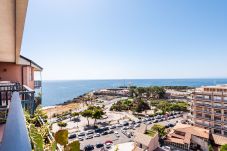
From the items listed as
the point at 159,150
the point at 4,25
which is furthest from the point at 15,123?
the point at 159,150

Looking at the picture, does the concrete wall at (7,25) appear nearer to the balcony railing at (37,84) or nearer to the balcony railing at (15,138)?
the balcony railing at (15,138)

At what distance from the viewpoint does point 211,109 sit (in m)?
37.2

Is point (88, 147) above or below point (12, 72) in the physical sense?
below

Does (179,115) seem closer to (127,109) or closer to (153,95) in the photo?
(127,109)

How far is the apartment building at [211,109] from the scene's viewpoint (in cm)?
3556

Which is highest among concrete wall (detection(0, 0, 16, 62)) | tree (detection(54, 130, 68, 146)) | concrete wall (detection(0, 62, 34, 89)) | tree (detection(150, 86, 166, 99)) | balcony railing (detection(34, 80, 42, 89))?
concrete wall (detection(0, 0, 16, 62))

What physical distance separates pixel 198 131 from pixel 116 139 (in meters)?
14.7

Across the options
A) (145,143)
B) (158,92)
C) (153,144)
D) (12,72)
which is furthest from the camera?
(158,92)

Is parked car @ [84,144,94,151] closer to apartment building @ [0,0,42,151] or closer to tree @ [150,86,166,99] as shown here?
apartment building @ [0,0,42,151]

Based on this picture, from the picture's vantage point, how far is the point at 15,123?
1551 millimetres

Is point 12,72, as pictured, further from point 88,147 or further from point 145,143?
point 88,147

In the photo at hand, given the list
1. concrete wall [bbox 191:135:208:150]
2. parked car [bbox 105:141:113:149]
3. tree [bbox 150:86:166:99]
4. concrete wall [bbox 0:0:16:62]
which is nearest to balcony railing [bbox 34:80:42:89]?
concrete wall [bbox 0:0:16:62]

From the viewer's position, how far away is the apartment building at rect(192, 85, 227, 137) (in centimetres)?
3556

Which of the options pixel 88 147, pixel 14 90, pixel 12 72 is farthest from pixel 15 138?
pixel 88 147
